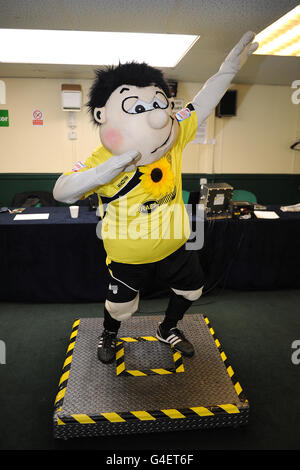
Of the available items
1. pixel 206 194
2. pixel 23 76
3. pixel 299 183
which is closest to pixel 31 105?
pixel 23 76

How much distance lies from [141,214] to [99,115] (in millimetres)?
537

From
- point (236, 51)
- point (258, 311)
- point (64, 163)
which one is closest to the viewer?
point (236, 51)

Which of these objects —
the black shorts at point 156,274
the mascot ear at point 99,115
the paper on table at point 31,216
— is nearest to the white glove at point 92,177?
the mascot ear at point 99,115

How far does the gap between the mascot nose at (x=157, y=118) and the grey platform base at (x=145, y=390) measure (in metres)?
1.41

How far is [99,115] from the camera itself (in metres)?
1.68

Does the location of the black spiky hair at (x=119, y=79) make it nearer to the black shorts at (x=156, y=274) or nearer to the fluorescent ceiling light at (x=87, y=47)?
the black shorts at (x=156, y=274)

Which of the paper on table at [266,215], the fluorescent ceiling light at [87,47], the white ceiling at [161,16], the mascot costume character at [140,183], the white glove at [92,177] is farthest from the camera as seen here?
the paper on table at [266,215]

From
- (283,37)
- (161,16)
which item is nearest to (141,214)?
(161,16)

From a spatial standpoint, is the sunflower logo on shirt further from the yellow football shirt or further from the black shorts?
the black shorts

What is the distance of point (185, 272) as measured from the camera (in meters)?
2.02

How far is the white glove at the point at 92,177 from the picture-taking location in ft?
4.87

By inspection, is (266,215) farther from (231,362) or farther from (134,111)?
(134,111)
